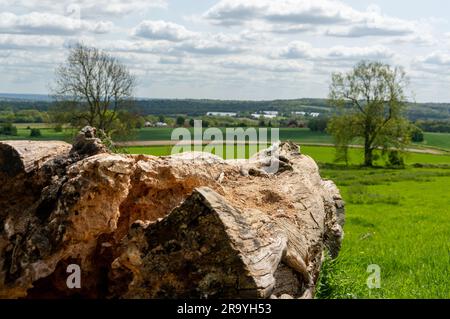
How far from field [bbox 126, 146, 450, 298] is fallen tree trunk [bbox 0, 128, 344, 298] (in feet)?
3.64

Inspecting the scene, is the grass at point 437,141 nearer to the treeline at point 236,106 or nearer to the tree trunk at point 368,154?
the tree trunk at point 368,154

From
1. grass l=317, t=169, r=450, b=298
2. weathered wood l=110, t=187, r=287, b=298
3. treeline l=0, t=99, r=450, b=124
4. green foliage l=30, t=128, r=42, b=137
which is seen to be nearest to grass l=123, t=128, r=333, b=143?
green foliage l=30, t=128, r=42, b=137

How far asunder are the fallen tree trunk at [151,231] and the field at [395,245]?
1.11 metres

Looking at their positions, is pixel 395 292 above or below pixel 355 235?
above

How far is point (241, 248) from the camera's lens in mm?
5684

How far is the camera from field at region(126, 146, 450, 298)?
8.30m

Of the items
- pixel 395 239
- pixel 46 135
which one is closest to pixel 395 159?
pixel 46 135

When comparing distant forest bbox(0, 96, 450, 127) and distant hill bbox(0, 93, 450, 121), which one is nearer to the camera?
distant forest bbox(0, 96, 450, 127)

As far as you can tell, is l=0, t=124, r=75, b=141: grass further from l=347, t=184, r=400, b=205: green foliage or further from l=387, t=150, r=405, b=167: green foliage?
l=387, t=150, r=405, b=167: green foliage

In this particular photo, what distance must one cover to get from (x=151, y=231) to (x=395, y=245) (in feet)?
33.0

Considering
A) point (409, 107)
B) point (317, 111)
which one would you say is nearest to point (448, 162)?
point (409, 107)

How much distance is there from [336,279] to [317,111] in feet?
468
